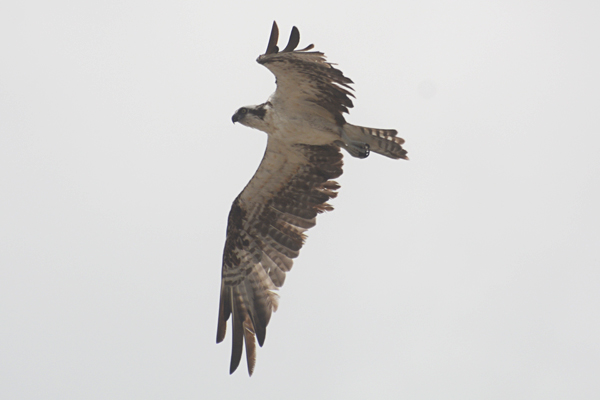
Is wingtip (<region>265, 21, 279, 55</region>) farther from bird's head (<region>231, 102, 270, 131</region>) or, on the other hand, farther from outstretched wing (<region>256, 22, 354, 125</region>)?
bird's head (<region>231, 102, 270, 131</region>)

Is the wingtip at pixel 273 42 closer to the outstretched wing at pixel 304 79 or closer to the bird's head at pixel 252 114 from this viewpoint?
the outstretched wing at pixel 304 79

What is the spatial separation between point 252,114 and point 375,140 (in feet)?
5.72

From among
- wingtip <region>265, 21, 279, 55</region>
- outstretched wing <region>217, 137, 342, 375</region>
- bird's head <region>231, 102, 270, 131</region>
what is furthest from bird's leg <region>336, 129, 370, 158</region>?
wingtip <region>265, 21, 279, 55</region>

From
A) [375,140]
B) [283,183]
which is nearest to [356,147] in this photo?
[375,140]

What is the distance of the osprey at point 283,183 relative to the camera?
10.7 meters

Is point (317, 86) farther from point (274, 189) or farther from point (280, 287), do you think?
point (280, 287)

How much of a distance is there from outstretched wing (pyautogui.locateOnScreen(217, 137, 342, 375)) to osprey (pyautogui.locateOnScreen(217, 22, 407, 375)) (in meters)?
0.01

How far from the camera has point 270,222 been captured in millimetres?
11992

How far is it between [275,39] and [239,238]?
3457mm

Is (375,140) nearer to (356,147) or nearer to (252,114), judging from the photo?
(356,147)

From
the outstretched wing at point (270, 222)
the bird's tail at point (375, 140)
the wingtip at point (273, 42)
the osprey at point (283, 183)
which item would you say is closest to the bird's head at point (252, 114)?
the osprey at point (283, 183)

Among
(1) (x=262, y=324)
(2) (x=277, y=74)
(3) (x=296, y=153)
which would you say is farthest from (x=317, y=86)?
(1) (x=262, y=324)

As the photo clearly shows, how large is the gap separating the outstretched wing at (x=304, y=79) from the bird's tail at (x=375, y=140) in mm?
250

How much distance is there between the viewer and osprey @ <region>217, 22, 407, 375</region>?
10.7m
